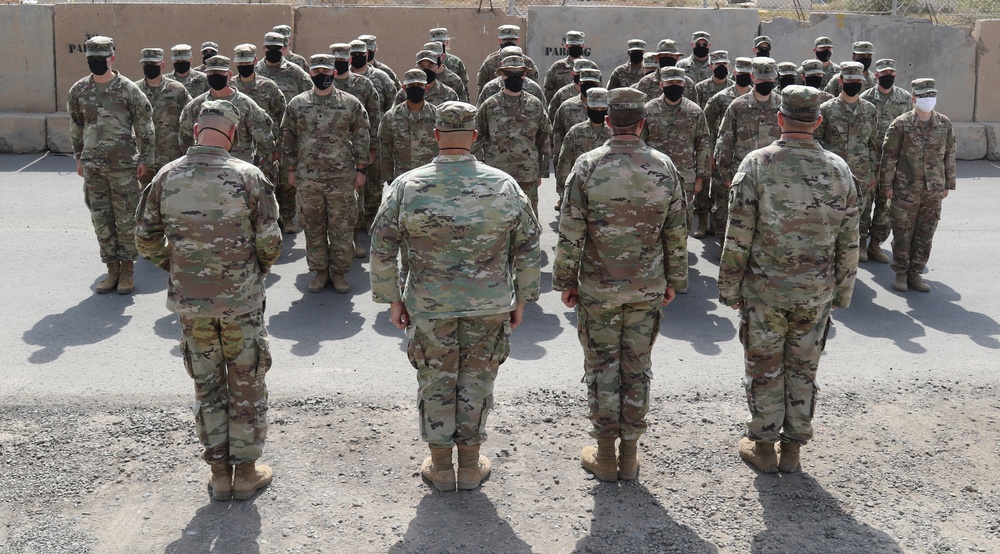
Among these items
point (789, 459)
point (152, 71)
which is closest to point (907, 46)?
point (152, 71)

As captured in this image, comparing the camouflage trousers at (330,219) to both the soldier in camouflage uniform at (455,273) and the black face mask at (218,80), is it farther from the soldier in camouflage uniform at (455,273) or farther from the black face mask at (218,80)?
the soldier in camouflage uniform at (455,273)

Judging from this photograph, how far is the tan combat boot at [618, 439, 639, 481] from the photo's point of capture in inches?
206

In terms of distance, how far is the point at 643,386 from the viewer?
515 centimetres

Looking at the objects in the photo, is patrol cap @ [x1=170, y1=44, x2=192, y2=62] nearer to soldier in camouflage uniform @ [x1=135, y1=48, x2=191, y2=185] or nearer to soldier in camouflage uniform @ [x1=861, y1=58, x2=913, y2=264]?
soldier in camouflage uniform @ [x1=135, y1=48, x2=191, y2=185]

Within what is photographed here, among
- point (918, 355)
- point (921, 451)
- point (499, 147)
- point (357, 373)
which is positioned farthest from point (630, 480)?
point (499, 147)

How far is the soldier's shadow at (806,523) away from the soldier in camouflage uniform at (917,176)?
Answer: 439cm

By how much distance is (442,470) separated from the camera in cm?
511

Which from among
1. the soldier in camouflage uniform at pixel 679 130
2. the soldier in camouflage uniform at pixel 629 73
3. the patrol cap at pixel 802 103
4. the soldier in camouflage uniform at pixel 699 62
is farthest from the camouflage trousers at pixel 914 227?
the patrol cap at pixel 802 103

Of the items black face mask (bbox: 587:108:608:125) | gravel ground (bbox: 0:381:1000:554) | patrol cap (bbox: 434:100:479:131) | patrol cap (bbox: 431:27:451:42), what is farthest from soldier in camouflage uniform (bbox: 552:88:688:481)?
patrol cap (bbox: 431:27:451:42)

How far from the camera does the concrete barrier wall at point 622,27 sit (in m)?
15.4

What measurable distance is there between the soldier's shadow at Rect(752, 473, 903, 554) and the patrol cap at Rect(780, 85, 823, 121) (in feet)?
6.45

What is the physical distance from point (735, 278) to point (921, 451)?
5.21 ft

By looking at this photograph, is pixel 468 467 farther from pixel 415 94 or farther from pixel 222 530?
pixel 415 94

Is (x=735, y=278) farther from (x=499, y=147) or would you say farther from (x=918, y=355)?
(x=499, y=147)
